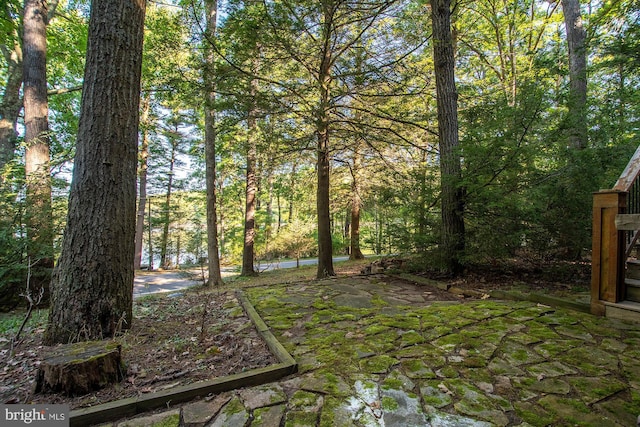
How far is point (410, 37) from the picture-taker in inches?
225

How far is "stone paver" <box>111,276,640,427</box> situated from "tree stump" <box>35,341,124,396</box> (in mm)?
659

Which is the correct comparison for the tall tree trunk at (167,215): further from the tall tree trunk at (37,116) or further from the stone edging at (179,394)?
the stone edging at (179,394)

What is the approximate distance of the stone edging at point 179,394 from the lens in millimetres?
1621

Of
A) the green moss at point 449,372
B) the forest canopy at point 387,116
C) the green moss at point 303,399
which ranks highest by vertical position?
the forest canopy at point 387,116

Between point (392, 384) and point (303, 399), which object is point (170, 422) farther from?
point (392, 384)

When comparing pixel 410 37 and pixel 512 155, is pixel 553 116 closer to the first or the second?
pixel 512 155

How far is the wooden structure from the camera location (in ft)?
9.05

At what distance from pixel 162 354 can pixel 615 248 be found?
14.2ft

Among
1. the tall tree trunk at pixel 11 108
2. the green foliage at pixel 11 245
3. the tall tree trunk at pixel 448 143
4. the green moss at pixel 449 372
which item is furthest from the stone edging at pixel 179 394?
the tall tree trunk at pixel 11 108

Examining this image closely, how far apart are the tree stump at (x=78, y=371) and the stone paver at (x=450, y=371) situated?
0.66 meters

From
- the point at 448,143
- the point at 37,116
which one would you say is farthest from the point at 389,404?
the point at 37,116

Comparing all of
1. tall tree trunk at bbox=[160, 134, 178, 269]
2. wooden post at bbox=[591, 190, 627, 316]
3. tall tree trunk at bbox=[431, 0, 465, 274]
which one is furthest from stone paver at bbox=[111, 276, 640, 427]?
tall tree trunk at bbox=[160, 134, 178, 269]

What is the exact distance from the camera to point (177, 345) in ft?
8.66

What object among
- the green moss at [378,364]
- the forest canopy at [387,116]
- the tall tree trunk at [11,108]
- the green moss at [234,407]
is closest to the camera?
the green moss at [234,407]
